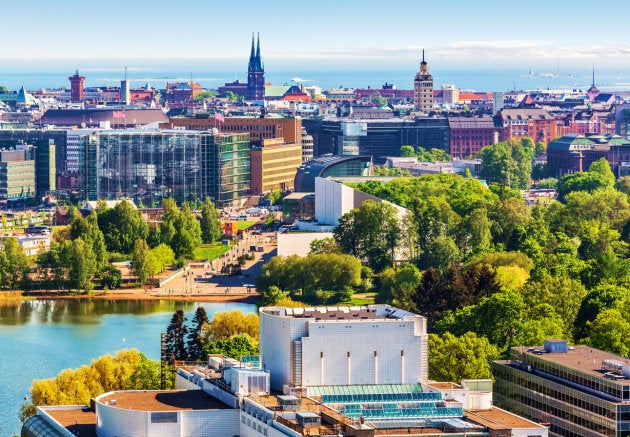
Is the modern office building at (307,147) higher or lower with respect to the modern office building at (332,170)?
lower

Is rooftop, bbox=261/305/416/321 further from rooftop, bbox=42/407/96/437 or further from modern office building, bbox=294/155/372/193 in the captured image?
modern office building, bbox=294/155/372/193

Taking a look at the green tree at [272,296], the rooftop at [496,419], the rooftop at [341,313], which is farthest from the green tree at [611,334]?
the green tree at [272,296]

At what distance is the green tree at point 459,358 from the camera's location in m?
57.4

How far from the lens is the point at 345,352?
47.1 meters

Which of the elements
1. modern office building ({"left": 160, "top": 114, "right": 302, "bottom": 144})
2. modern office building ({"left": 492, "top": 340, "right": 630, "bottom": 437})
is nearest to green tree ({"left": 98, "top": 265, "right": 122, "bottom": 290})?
modern office building ({"left": 492, "top": 340, "right": 630, "bottom": 437})

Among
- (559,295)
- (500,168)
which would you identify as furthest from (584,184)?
(559,295)

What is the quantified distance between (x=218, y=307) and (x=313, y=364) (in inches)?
1891

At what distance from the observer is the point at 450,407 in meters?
45.0

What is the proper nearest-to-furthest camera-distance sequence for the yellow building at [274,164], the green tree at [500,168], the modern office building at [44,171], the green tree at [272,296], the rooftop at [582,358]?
the rooftop at [582,358] < the green tree at [272,296] < the yellow building at [274,164] < the modern office building at [44,171] < the green tree at [500,168]

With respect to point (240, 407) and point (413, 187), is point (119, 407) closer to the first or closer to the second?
point (240, 407)

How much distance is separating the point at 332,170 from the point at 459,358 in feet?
253

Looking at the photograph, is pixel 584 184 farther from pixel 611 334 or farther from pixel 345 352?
pixel 345 352

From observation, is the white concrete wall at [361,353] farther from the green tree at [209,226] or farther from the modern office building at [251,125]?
the modern office building at [251,125]

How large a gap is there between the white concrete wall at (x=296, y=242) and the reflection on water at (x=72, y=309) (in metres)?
8.21
